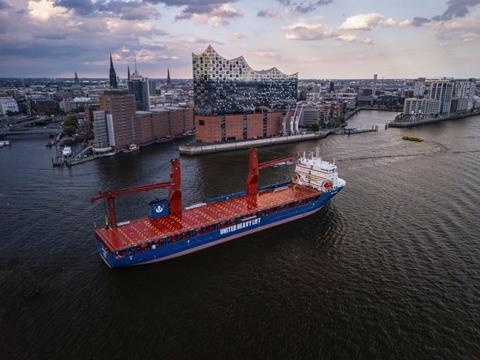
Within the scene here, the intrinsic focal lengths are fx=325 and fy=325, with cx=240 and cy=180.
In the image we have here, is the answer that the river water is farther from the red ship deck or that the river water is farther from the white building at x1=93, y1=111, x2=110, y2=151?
the white building at x1=93, y1=111, x2=110, y2=151

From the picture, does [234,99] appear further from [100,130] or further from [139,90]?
[139,90]

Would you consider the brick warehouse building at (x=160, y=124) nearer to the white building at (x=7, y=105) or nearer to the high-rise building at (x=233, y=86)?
the high-rise building at (x=233, y=86)

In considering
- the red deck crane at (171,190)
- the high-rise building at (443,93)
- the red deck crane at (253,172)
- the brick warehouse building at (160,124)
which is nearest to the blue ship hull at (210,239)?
the red deck crane at (171,190)

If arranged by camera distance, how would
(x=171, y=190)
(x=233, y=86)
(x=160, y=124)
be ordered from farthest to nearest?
1. (x=160, y=124)
2. (x=233, y=86)
3. (x=171, y=190)

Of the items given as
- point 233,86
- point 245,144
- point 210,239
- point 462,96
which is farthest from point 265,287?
point 462,96

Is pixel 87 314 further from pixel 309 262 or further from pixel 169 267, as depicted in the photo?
pixel 309 262

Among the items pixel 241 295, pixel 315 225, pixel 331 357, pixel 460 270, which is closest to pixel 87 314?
pixel 241 295
